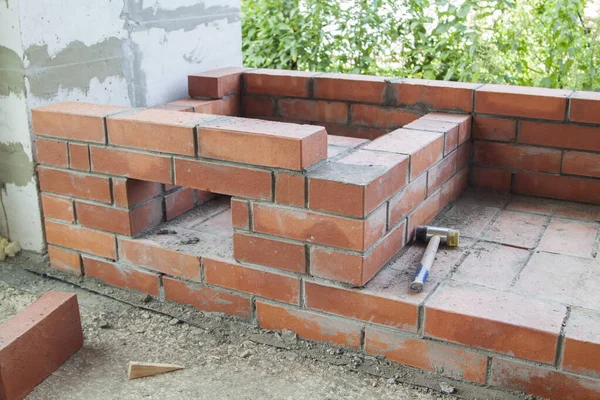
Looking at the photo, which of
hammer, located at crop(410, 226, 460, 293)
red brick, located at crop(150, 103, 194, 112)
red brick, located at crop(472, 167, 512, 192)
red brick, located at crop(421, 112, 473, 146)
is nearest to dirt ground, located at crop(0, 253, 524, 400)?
hammer, located at crop(410, 226, 460, 293)

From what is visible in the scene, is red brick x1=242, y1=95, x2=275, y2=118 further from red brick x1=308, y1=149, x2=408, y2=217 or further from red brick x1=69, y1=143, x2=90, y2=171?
red brick x1=308, y1=149, x2=408, y2=217

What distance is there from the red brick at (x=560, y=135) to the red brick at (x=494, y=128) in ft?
0.14

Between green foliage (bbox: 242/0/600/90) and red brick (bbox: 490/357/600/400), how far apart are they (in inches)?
96.3

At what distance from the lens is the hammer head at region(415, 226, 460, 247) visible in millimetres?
2484

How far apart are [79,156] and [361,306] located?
1.31m

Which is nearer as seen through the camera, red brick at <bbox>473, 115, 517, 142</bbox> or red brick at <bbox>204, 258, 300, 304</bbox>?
red brick at <bbox>204, 258, 300, 304</bbox>

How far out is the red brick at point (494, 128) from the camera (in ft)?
9.74

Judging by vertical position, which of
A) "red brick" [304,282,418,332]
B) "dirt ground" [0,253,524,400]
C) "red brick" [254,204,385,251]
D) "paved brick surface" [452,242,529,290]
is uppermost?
"red brick" [254,204,385,251]

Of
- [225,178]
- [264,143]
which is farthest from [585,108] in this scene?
[225,178]

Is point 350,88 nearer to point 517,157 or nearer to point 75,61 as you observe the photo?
point 517,157

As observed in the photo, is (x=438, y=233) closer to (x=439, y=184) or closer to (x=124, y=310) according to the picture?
(x=439, y=184)

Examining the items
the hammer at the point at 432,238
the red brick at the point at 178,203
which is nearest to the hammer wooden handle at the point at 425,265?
the hammer at the point at 432,238

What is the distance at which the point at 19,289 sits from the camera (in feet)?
8.89

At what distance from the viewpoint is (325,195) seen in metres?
2.07
